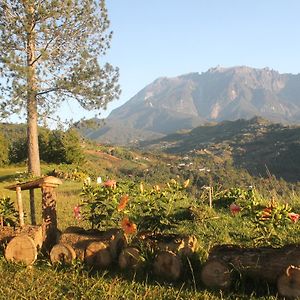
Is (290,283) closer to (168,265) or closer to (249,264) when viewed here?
(249,264)

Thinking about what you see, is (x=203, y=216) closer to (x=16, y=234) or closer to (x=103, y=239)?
(x=103, y=239)

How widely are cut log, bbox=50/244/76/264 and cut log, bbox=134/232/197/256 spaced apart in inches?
33.6

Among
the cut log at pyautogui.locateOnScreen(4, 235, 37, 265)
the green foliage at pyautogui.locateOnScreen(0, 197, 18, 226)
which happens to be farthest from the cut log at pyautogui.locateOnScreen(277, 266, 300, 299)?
the green foliage at pyautogui.locateOnScreen(0, 197, 18, 226)

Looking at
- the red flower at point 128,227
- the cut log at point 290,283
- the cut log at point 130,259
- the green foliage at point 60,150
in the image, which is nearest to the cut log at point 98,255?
the cut log at point 130,259

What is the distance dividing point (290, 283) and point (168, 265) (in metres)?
1.35

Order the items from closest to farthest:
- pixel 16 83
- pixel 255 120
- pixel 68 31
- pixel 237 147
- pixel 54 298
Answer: pixel 54 298, pixel 16 83, pixel 68 31, pixel 237 147, pixel 255 120

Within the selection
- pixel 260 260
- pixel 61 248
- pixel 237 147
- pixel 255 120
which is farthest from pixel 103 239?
pixel 255 120

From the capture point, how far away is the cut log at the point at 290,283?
3.96 metres

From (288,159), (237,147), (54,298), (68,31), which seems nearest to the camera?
(54,298)

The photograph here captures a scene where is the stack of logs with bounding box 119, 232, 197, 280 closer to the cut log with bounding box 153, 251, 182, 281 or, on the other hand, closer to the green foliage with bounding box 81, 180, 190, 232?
the cut log with bounding box 153, 251, 182, 281

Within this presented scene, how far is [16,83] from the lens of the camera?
1623 centimetres

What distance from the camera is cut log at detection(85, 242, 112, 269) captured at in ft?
17.2

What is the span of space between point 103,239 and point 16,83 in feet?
40.6

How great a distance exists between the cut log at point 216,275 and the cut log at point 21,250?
2340 millimetres
